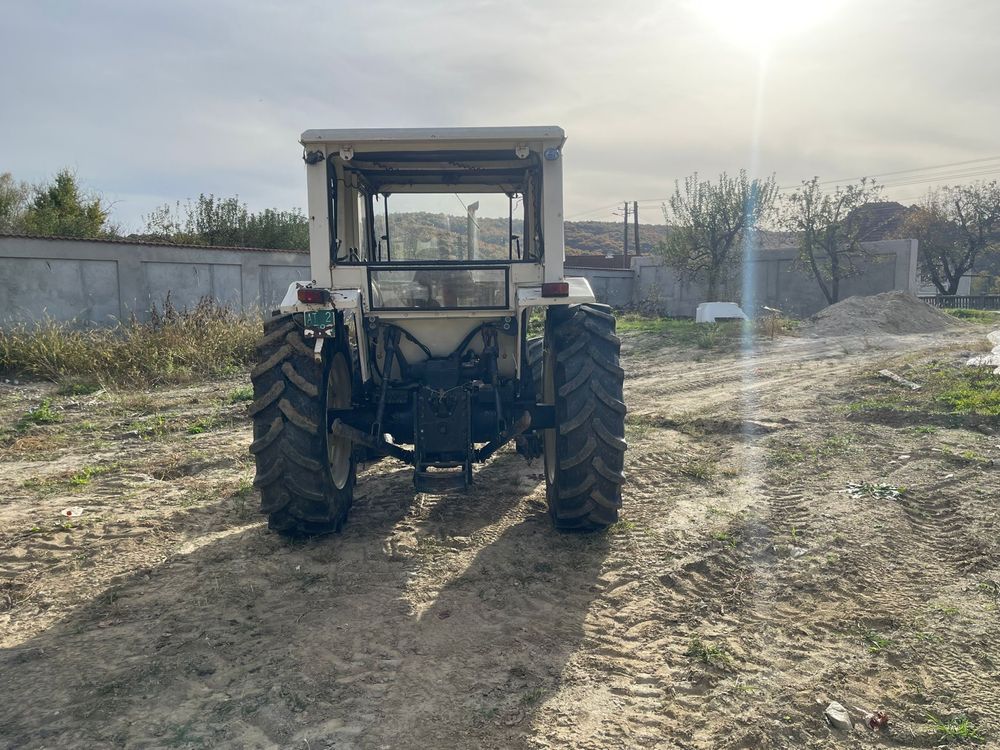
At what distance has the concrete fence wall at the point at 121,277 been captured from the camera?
39.3ft

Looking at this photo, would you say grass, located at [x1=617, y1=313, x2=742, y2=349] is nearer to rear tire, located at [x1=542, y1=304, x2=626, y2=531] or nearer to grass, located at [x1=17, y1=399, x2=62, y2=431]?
rear tire, located at [x1=542, y1=304, x2=626, y2=531]

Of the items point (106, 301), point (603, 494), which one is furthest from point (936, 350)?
point (106, 301)

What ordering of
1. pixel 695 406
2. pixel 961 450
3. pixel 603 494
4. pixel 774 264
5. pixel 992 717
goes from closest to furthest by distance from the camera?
pixel 992 717 → pixel 603 494 → pixel 961 450 → pixel 695 406 → pixel 774 264

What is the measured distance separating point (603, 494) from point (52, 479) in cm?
455

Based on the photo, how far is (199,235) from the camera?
19.8 metres

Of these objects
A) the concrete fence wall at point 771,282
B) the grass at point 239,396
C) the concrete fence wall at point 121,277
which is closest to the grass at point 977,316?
the concrete fence wall at point 771,282

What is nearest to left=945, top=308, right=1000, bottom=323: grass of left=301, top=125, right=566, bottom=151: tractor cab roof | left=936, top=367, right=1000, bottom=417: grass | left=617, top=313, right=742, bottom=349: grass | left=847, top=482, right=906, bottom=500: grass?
left=617, top=313, right=742, bottom=349: grass

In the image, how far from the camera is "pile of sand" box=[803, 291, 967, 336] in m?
17.8

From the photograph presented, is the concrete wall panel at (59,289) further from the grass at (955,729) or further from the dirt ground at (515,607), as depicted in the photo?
the grass at (955,729)

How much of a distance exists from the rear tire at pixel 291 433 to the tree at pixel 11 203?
17.3 metres

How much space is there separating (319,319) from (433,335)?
Result: 3.12ft

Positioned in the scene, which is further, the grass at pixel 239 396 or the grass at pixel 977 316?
the grass at pixel 977 316

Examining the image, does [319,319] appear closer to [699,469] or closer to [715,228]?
[699,469]

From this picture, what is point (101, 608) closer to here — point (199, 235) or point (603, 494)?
point (603, 494)
